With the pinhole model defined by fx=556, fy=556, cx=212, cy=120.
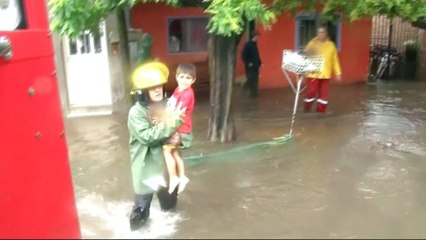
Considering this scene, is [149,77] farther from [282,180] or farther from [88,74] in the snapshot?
[88,74]

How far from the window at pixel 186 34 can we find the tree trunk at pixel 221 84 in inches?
215

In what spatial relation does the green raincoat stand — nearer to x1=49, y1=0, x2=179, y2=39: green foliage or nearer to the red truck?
the red truck

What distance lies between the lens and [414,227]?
4512 millimetres

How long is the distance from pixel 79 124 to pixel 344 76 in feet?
24.4

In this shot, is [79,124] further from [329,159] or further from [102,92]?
[329,159]

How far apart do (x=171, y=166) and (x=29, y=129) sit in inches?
69.5

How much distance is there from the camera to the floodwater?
428 centimetres

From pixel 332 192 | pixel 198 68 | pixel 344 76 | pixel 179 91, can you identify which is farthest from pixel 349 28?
pixel 179 91

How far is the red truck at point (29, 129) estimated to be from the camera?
2.91 meters

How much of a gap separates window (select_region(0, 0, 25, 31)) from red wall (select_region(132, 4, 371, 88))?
8823mm

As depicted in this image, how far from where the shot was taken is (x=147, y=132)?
13.6 feet

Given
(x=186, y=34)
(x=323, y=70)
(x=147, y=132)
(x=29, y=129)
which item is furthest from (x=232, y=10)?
(x=186, y=34)

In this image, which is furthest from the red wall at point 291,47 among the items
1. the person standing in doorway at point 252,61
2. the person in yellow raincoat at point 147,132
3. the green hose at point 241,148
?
the person in yellow raincoat at point 147,132

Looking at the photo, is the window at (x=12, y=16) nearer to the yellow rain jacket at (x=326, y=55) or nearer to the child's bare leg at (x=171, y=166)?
the child's bare leg at (x=171, y=166)
